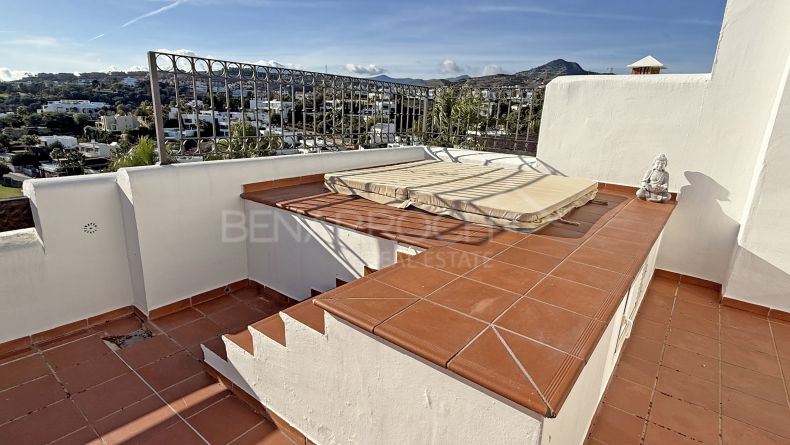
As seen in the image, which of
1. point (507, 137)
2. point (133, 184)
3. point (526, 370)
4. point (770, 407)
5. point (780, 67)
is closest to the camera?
point (526, 370)

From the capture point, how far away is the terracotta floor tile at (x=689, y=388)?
7.22ft

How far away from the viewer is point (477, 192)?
364cm

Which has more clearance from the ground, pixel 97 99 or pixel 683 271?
pixel 97 99

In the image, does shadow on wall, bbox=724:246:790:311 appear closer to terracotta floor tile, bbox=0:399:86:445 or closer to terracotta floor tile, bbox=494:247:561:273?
terracotta floor tile, bbox=494:247:561:273

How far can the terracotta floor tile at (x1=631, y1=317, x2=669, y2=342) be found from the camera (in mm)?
2917

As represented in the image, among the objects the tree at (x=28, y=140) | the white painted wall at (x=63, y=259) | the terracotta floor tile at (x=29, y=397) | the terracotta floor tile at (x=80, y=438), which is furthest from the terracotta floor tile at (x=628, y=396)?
the tree at (x=28, y=140)

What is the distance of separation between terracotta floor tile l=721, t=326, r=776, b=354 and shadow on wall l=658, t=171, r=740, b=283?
3.27ft

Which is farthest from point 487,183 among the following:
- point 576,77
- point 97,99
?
point 97,99

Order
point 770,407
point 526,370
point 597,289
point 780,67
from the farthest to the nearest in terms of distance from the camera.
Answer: point 780,67 < point 770,407 < point 597,289 < point 526,370

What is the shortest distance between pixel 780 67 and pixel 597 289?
3301mm

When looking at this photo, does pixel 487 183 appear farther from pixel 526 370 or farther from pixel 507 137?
pixel 526 370

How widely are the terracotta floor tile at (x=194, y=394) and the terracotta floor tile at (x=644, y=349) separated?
2878 mm

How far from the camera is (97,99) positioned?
5.18m

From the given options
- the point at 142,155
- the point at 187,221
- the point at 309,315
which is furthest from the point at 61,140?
the point at 309,315
